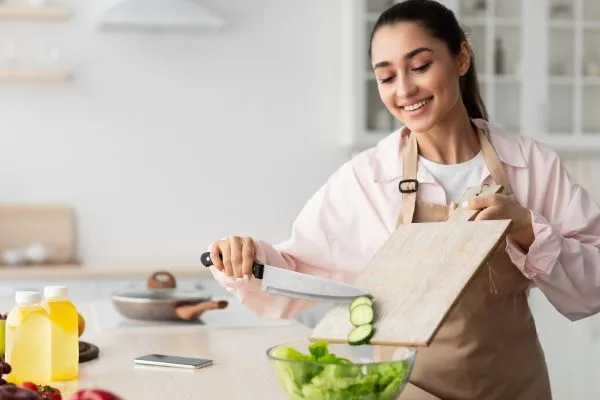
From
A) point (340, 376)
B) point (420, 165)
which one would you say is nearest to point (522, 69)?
point (420, 165)

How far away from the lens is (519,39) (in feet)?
15.9

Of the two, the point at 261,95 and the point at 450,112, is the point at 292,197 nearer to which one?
the point at 261,95

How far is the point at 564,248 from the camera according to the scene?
1989 mm

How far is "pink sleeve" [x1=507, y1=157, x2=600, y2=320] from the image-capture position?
1.93 meters

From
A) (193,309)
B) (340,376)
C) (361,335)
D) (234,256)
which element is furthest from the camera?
(193,309)

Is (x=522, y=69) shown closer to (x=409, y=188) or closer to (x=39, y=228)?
(x=39, y=228)

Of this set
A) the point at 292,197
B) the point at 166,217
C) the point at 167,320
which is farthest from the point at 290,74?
the point at 167,320

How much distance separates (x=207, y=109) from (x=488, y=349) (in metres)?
2.97

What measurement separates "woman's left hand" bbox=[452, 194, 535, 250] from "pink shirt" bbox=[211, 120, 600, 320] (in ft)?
0.08

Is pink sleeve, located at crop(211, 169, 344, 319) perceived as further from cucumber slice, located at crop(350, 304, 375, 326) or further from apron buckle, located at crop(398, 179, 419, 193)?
cucumber slice, located at crop(350, 304, 375, 326)

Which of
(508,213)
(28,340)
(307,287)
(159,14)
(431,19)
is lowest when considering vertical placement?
(28,340)

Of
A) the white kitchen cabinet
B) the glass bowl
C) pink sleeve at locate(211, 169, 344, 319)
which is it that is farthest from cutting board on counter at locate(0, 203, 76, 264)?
the glass bowl

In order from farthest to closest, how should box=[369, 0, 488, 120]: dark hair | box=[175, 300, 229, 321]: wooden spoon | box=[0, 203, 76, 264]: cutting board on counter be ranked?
box=[0, 203, 76, 264]: cutting board on counter
box=[175, 300, 229, 321]: wooden spoon
box=[369, 0, 488, 120]: dark hair

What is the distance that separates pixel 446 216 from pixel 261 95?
2.82 meters
